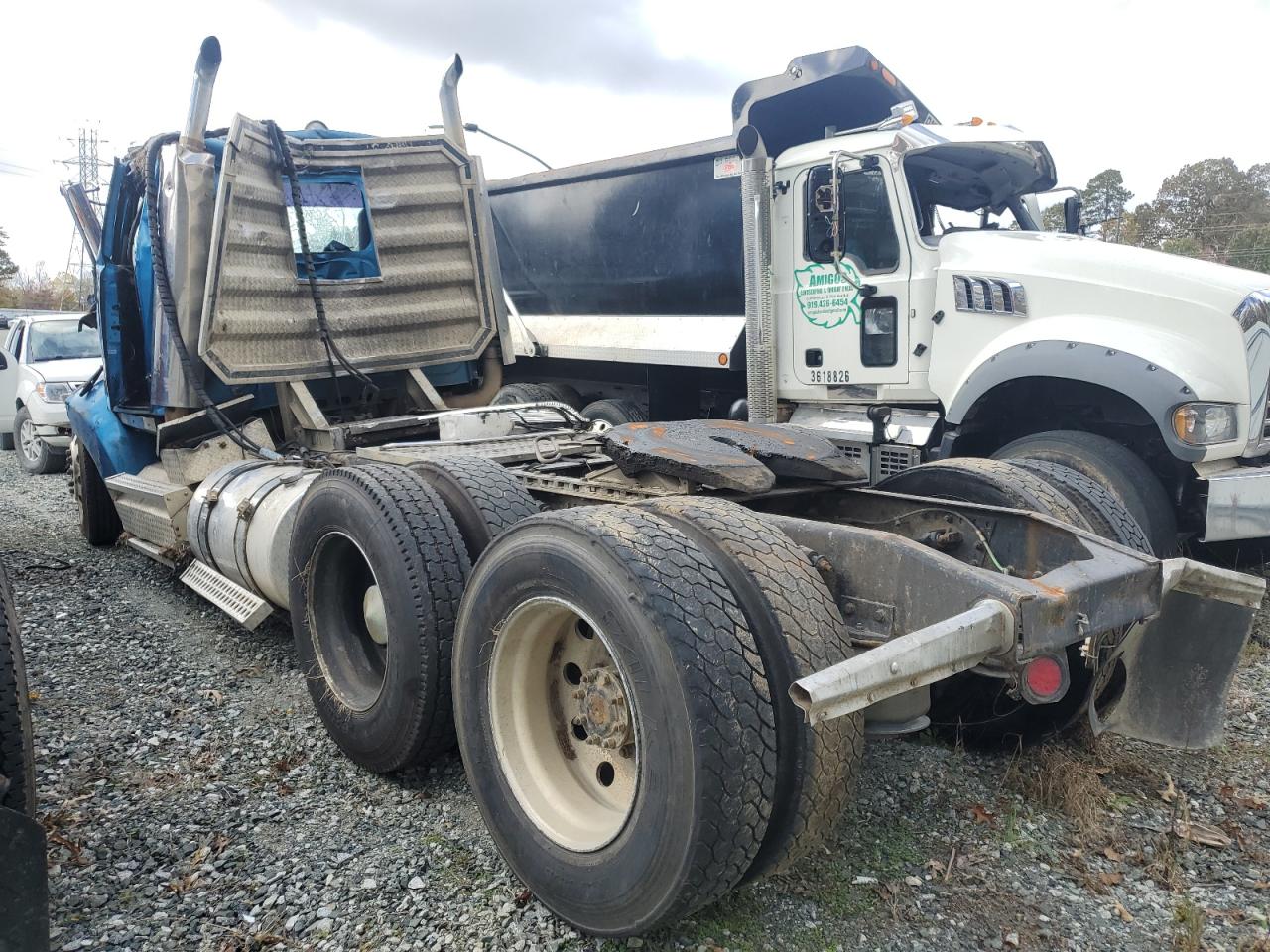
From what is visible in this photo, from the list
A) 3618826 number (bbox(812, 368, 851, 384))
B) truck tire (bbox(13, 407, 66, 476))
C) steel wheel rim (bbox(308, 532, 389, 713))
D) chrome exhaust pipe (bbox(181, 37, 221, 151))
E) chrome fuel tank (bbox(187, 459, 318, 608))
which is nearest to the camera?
steel wheel rim (bbox(308, 532, 389, 713))

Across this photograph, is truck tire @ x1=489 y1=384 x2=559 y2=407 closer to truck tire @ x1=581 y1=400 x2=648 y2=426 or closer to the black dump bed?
truck tire @ x1=581 y1=400 x2=648 y2=426

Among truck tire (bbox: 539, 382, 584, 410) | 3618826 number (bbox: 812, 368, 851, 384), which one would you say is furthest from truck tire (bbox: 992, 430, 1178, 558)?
truck tire (bbox: 539, 382, 584, 410)

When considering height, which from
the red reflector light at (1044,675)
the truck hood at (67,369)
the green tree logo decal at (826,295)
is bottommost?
the red reflector light at (1044,675)

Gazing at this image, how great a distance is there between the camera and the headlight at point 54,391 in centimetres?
1134

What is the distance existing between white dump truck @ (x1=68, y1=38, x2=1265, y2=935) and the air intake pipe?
62cm

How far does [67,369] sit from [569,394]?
7.26 metres

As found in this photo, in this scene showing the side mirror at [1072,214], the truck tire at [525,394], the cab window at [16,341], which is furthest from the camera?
the cab window at [16,341]

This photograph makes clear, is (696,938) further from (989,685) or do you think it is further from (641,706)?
(989,685)

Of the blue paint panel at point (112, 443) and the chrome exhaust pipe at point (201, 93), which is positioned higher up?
the chrome exhaust pipe at point (201, 93)

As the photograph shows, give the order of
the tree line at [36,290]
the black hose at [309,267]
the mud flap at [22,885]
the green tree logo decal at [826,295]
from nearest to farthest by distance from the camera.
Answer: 1. the mud flap at [22,885]
2. the black hose at [309,267]
3. the green tree logo decal at [826,295]
4. the tree line at [36,290]

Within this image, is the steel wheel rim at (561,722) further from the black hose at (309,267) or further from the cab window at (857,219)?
the cab window at (857,219)

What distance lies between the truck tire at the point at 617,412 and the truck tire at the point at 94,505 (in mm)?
3900

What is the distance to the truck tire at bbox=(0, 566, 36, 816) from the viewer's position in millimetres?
2287

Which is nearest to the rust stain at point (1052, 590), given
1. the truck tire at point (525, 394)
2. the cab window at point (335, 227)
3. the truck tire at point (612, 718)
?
the truck tire at point (612, 718)
